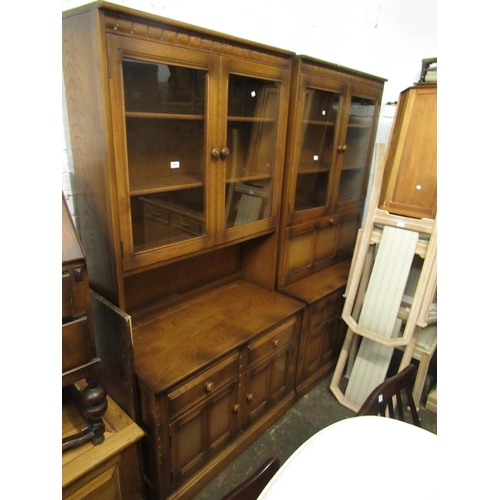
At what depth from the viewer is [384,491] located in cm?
93

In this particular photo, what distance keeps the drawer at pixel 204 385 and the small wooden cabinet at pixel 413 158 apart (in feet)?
4.02

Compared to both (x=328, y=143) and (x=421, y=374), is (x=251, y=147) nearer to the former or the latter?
(x=328, y=143)

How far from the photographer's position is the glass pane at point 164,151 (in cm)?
136

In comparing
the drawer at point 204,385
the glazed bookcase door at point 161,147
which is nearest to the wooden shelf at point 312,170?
the glazed bookcase door at point 161,147

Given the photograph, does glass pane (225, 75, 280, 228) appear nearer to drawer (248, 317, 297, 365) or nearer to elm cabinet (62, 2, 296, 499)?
elm cabinet (62, 2, 296, 499)

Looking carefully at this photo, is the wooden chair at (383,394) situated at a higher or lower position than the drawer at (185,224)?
lower

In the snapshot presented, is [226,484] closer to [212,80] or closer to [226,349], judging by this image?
[226,349]

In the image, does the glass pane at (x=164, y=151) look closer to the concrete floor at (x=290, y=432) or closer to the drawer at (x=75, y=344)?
the drawer at (x=75, y=344)

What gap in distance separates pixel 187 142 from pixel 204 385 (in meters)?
1.05

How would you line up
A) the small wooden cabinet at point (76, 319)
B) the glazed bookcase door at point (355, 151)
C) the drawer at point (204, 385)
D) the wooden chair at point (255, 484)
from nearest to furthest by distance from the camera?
the wooden chair at point (255, 484) → the small wooden cabinet at point (76, 319) → the drawer at point (204, 385) → the glazed bookcase door at point (355, 151)
